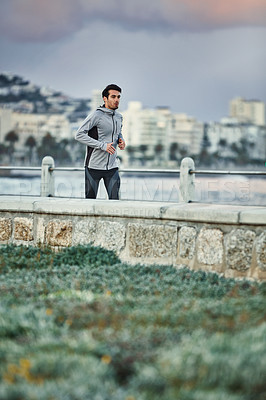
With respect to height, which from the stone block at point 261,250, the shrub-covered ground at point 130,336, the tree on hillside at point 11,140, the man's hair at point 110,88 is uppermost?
the tree on hillside at point 11,140

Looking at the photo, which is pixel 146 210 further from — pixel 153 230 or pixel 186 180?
pixel 186 180

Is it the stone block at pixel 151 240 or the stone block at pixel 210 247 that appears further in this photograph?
the stone block at pixel 151 240

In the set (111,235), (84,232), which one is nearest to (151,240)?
(111,235)

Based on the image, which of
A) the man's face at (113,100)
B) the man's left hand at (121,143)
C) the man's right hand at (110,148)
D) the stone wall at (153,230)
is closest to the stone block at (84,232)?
the stone wall at (153,230)

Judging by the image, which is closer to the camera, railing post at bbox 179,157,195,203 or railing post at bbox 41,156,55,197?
railing post at bbox 179,157,195,203

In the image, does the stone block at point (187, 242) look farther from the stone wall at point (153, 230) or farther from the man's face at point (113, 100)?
the man's face at point (113, 100)

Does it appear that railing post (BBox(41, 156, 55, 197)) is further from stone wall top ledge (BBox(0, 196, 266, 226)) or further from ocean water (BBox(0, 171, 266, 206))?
stone wall top ledge (BBox(0, 196, 266, 226))

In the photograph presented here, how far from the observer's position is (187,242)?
5.86 metres

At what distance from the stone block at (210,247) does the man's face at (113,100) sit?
236cm

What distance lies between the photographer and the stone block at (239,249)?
5562 millimetres

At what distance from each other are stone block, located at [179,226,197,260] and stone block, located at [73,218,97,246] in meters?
0.97

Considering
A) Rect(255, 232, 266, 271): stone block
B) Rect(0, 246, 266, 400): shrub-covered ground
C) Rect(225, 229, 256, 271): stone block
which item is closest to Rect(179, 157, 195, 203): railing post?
Rect(225, 229, 256, 271): stone block

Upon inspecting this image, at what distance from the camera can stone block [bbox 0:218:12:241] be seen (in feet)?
22.8

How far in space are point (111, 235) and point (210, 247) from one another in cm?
106
